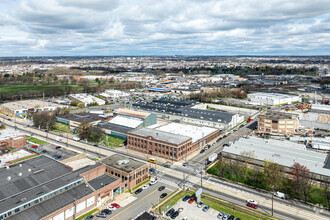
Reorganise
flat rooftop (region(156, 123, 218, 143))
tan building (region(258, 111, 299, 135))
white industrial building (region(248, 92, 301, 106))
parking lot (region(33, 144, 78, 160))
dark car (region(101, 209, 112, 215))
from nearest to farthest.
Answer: dark car (region(101, 209, 112, 215))
parking lot (region(33, 144, 78, 160))
flat rooftop (region(156, 123, 218, 143))
tan building (region(258, 111, 299, 135))
white industrial building (region(248, 92, 301, 106))

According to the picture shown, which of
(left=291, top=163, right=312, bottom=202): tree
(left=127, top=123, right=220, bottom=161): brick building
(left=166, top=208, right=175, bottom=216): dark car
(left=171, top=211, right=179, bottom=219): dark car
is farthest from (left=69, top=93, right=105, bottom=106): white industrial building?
(left=291, top=163, right=312, bottom=202): tree

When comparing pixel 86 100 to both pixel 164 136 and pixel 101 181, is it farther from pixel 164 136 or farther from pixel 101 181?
pixel 101 181

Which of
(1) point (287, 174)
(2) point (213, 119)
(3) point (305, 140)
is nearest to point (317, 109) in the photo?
(3) point (305, 140)

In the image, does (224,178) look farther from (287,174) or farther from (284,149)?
(284,149)

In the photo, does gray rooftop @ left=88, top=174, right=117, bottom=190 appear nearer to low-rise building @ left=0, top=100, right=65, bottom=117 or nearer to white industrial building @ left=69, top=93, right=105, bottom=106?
low-rise building @ left=0, top=100, right=65, bottom=117

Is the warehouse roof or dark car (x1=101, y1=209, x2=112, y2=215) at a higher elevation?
the warehouse roof

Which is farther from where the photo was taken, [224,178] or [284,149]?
[284,149]
